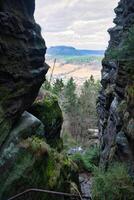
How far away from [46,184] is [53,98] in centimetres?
868

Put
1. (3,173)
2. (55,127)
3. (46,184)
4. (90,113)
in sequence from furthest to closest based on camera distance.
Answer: (90,113), (55,127), (46,184), (3,173)

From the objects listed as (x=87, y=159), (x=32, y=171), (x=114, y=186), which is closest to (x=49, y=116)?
(x=32, y=171)

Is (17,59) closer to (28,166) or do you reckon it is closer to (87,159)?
(28,166)

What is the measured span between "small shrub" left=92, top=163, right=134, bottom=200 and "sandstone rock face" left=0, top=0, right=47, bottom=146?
4260 mm

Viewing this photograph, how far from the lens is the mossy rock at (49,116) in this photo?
1956cm

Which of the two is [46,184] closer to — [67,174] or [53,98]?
[67,174]

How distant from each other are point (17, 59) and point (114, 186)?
7.03m

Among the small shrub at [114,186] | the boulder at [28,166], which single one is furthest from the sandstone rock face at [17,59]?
the small shrub at [114,186]

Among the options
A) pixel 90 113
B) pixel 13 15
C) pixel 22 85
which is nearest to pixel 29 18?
pixel 13 15

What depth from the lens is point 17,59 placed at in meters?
15.1

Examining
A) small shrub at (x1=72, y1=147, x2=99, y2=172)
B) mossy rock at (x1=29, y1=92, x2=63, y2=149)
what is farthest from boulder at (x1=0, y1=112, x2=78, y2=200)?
small shrub at (x1=72, y1=147, x2=99, y2=172)

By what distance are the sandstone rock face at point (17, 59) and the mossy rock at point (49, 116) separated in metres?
2.45

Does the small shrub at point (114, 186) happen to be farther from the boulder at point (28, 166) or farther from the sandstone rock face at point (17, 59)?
the sandstone rock face at point (17, 59)

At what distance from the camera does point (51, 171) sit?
14.1 metres
